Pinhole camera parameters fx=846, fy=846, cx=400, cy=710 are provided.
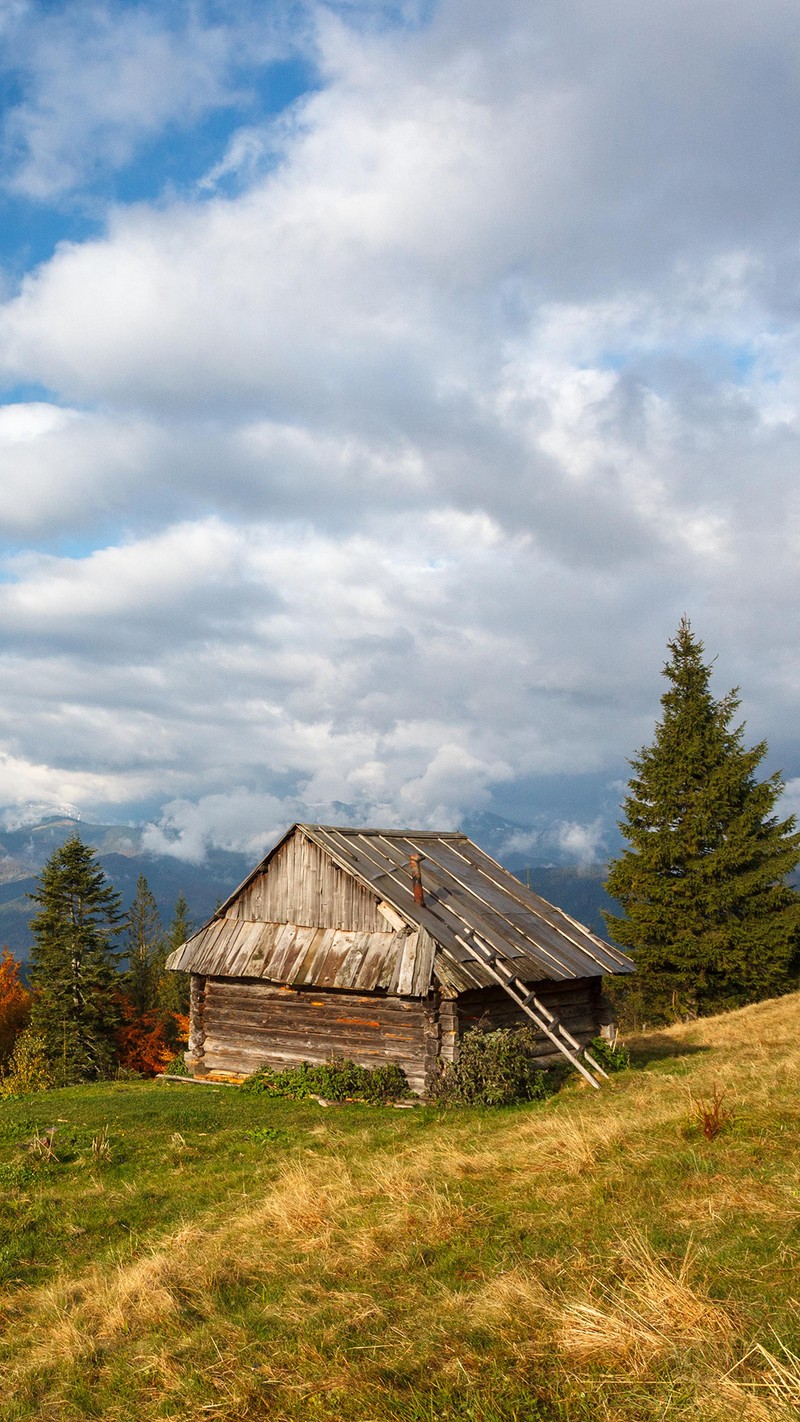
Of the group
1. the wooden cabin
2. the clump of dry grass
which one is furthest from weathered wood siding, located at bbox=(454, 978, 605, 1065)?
the clump of dry grass

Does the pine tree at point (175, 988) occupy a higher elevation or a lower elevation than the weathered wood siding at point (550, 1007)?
lower

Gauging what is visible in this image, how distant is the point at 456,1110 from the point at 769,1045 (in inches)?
312

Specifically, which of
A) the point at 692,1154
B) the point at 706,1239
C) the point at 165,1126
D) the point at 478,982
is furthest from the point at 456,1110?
the point at 706,1239

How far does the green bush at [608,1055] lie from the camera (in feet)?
71.7

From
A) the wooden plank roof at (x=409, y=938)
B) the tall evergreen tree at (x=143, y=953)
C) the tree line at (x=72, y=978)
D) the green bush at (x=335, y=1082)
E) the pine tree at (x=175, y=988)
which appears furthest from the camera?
the pine tree at (x=175, y=988)

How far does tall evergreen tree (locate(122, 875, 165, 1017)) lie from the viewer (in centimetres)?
7162

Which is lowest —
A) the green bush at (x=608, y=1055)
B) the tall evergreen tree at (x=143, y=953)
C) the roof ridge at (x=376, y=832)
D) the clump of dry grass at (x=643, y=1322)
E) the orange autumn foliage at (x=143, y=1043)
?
the orange autumn foliage at (x=143, y=1043)

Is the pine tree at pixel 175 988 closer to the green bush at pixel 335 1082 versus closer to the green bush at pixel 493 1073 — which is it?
the green bush at pixel 335 1082

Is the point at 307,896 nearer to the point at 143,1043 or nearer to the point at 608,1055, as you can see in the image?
the point at 608,1055

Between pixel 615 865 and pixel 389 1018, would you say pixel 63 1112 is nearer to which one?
pixel 389 1018

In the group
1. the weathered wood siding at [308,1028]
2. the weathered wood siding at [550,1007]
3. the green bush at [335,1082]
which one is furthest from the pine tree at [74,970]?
the weathered wood siding at [550,1007]

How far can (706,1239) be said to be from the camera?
6.99 metres

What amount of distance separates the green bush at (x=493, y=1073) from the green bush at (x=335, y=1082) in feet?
3.51

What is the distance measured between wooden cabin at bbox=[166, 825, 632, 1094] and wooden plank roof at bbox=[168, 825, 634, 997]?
Answer: 44 millimetres
